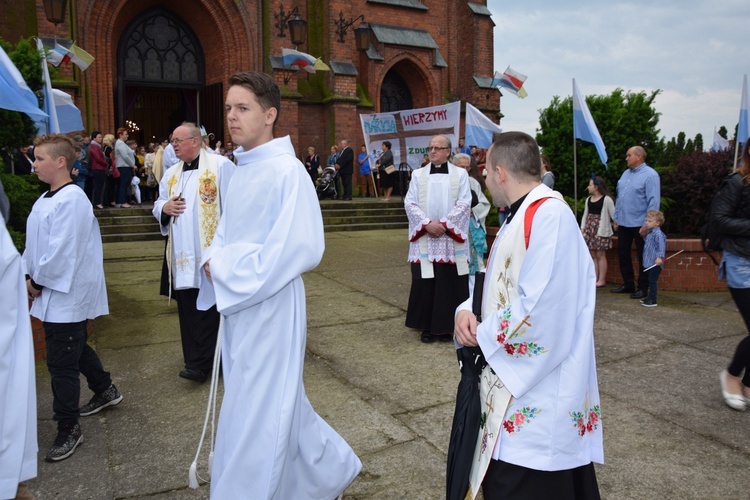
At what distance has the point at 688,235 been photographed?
367 inches

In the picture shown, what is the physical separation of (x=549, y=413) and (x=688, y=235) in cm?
812

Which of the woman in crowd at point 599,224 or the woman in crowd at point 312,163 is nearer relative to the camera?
the woman in crowd at point 599,224

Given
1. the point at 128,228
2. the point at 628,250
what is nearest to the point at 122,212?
the point at 128,228

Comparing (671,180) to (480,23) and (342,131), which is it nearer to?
(342,131)

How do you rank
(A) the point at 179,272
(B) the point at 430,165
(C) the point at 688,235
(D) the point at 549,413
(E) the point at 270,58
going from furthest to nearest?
(E) the point at 270,58
(C) the point at 688,235
(B) the point at 430,165
(A) the point at 179,272
(D) the point at 549,413

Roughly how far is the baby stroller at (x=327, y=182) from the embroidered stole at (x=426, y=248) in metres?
11.4

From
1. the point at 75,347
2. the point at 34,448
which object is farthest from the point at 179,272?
the point at 34,448

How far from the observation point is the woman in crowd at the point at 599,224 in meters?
8.36

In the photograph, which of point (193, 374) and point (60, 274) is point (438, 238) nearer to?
point (193, 374)

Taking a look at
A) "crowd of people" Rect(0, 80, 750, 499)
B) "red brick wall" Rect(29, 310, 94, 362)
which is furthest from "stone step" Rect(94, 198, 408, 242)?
"crowd of people" Rect(0, 80, 750, 499)

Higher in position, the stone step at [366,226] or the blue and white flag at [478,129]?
the blue and white flag at [478,129]

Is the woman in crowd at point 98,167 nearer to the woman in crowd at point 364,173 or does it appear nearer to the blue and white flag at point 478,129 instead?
the woman in crowd at point 364,173

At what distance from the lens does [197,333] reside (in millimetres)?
4961

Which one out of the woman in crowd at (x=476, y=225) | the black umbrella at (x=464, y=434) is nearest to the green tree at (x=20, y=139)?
the woman in crowd at (x=476, y=225)
